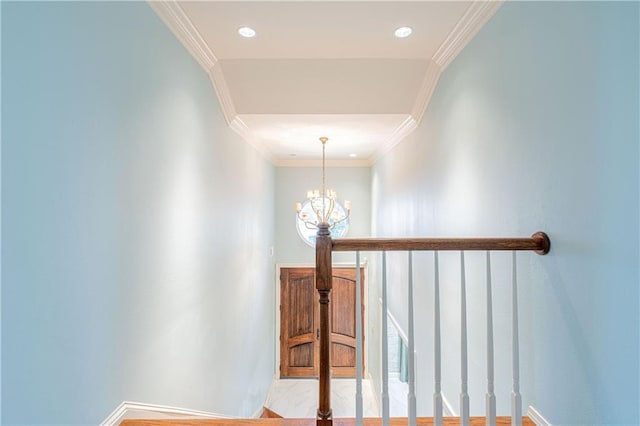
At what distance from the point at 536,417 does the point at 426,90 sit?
95.7 inches

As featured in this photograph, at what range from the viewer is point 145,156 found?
1.65 meters

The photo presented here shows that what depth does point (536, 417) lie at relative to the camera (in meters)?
1.40

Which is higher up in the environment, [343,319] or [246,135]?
[246,135]

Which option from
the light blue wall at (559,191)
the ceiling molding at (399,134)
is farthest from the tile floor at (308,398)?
the ceiling molding at (399,134)

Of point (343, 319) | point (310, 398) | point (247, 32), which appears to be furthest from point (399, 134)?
point (310, 398)

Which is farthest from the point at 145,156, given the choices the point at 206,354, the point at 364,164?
the point at 364,164

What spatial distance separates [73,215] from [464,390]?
168 centimetres

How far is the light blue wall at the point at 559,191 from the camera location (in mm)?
1001

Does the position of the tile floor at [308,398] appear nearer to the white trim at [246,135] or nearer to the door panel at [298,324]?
the door panel at [298,324]

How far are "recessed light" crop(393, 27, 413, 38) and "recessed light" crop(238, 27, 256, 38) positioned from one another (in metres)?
0.99

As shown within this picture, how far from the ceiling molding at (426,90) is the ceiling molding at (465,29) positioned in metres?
0.07

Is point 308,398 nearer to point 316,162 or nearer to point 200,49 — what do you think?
point 316,162

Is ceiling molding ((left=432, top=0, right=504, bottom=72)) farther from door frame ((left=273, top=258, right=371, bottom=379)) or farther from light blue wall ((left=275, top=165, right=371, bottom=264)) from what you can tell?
door frame ((left=273, top=258, right=371, bottom=379))

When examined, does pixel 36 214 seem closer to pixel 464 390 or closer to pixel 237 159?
pixel 464 390
